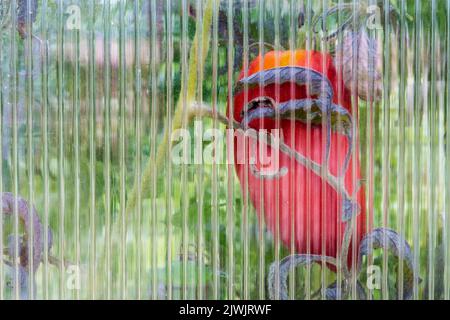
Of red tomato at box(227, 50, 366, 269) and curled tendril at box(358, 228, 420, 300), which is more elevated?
red tomato at box(227, 50, 366, 269)

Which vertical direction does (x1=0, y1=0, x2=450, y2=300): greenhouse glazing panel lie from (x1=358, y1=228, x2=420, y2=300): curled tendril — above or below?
above

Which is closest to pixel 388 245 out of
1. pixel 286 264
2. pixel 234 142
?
pixel 286 264

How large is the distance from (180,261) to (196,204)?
116 millimetres

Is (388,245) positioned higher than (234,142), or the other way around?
(234,142)

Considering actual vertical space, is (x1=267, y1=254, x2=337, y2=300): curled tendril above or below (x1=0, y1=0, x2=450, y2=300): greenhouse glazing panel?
below

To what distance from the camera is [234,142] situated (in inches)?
42.8

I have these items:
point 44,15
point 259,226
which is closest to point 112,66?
point 44,15

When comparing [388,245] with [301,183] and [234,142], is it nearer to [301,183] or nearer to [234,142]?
[301,183]

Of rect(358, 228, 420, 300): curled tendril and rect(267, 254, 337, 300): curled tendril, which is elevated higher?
rect(358, 228, 420, 300): curled tendril

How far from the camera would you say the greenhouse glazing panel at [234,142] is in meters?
1.08

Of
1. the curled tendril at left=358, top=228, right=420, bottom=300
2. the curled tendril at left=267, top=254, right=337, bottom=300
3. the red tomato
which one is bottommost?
the curled tendril at left=267, top=254, right=337, bottom=300

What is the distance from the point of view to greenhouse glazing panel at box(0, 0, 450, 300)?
1.08 m

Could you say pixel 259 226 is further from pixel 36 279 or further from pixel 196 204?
pixel 36 279
